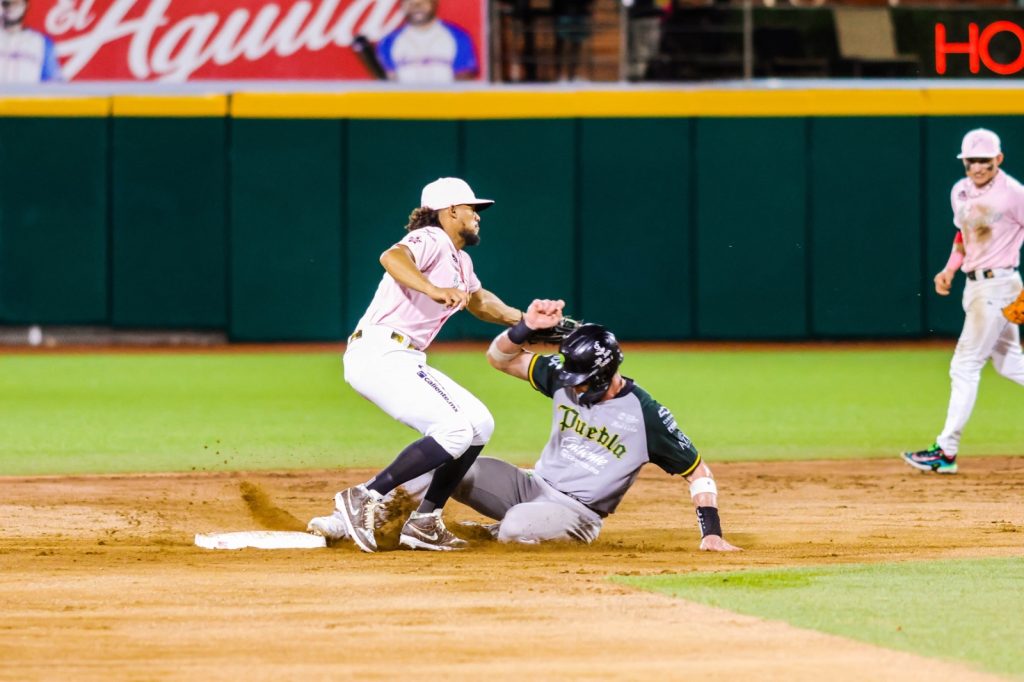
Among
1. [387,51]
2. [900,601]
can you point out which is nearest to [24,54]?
[387,51]

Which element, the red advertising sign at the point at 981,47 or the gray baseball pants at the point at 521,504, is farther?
the red advertising sign at the point at 981,47

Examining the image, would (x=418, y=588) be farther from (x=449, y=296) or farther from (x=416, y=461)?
(x=449, y=296)

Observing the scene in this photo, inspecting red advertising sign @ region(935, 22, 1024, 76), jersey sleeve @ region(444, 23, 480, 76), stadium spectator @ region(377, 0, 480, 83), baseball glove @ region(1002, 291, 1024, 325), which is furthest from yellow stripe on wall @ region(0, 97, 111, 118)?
baseball glove @ region(1002, 291, 1024, 325)

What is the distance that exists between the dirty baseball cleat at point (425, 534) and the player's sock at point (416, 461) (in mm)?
298

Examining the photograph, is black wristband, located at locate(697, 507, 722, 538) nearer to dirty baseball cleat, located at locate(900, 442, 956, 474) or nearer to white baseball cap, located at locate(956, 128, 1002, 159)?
dirty baseball cleat, located at locate(900, 442, 956, 474)

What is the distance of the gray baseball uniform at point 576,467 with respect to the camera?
24.2ft

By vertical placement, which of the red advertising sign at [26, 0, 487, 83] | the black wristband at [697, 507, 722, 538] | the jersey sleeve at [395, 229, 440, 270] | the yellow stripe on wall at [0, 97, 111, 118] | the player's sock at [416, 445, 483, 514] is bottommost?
the black wristband at [697, 507, 722, 538]

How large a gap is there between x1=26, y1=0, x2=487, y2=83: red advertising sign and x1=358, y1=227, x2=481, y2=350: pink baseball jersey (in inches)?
511

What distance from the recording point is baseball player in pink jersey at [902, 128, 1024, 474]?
10.6 m

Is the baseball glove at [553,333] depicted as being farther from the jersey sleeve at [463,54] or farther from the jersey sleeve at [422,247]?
the jersey sleeve at [463,54]

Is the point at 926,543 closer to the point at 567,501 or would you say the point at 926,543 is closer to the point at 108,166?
the point at 567,501

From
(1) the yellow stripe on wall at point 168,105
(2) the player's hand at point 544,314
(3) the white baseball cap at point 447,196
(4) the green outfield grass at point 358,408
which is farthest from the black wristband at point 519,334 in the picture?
(1) the yellow stripe on wall at point 168,105

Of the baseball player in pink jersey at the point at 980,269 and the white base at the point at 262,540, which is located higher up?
the baseball player in pink jersey at the point at 980,269

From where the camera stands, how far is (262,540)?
759cm
